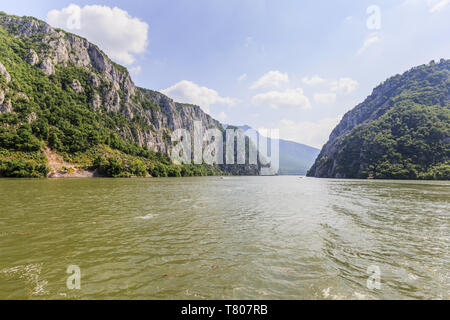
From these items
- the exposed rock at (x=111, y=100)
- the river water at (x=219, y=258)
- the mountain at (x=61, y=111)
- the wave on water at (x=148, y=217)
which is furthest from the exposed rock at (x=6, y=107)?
the wave on water at (x=148, y=217)

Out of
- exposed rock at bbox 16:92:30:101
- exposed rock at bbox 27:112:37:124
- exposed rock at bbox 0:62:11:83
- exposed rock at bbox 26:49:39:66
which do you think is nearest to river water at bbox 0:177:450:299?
exposed rock at bbox 27:112:37:124

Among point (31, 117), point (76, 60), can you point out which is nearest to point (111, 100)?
point (76, 60)

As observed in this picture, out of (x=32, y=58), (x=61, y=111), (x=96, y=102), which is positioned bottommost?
(x=61, y=111)

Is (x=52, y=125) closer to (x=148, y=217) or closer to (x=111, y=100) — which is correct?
(x=111, y=100)

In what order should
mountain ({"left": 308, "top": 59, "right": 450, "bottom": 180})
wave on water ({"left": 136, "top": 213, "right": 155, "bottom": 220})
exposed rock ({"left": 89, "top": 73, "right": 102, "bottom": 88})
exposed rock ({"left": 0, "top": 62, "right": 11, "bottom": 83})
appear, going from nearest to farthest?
wave on water ({"left": 136, "top": 213, "right": 155, "bottom": 220})
exposed rock ({"left": 0, "top": 62, "right": 11, "bottom": 83})
mountain ({"left": 308, "top": 59, "right": 450, "bottom": 180})
exposed rock ({"left": 89, "top": 73, "right": 102, "bottom": 88})

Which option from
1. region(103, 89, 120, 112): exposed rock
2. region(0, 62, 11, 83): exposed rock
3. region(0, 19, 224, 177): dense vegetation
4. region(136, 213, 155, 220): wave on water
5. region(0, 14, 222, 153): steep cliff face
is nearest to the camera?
region(136, 213, 155, 220): wave on water

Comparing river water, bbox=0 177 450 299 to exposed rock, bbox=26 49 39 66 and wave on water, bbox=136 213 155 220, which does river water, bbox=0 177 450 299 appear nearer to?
wave on water, bbox=136 213 155 220

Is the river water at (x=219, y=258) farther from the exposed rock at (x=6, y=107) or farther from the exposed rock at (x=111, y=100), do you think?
the exposed rock at (x=111, y=100)
